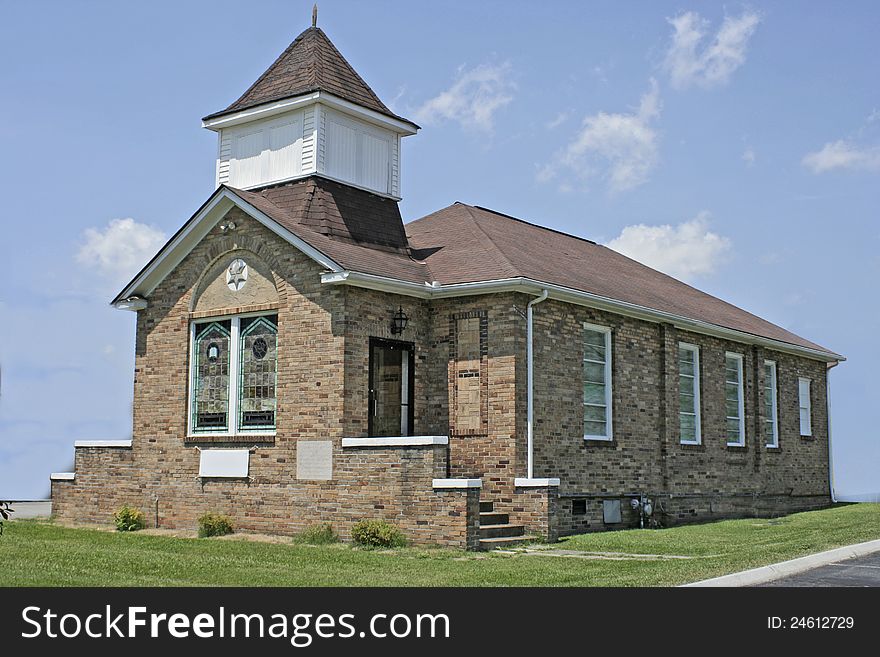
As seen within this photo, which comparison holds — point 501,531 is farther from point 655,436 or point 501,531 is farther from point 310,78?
point 310,78

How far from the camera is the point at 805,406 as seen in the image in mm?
28734

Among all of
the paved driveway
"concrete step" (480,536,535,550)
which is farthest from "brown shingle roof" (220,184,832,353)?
the paved driveway

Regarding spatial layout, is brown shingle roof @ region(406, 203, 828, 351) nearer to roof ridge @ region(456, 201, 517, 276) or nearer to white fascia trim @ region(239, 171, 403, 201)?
roof ridge @ region(456, 201, 517, 276)

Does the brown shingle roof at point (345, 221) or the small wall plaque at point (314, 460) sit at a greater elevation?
the brown shingle roof at point (345, 221)

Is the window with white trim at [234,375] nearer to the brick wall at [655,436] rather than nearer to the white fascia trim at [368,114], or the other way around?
the white fascia trim at [368,114]

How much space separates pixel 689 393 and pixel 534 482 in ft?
23.4

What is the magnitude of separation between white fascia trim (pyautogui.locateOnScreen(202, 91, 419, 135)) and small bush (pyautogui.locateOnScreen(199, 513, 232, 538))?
25.5 ft

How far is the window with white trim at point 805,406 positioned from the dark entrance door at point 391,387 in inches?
544

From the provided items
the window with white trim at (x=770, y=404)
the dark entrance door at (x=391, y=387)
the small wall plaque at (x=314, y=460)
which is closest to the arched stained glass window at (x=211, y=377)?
the small wall plaque at (x=314, y=460)

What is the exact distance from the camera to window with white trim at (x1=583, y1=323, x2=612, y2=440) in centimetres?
1980

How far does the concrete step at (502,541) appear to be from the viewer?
51.3 feet

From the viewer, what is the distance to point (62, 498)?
21.2 metres

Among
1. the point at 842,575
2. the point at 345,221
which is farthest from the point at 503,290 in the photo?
the point at 842,575
